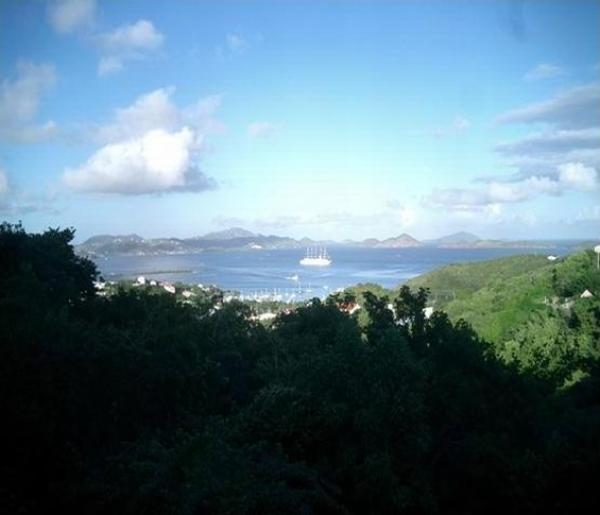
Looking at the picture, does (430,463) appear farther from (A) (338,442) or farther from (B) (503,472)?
(A) (338,442)

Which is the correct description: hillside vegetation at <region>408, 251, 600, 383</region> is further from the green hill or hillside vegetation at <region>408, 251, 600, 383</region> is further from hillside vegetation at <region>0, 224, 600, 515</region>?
hillside vegetation at <region>0, 224, 600, 515</region>

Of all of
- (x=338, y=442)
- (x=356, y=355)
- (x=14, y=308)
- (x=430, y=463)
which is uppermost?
(x=14, y=308)

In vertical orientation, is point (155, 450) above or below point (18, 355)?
below

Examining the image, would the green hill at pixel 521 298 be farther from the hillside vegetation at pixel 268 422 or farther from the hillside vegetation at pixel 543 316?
the hillside vegetation at pixel 268 422

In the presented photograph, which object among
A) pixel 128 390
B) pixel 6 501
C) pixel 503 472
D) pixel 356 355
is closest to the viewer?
pixel 6 501

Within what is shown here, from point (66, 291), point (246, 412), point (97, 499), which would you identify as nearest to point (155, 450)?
point (97, 499)

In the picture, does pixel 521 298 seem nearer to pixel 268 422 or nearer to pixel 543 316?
pixel 543 316
